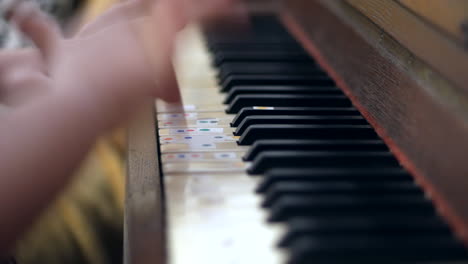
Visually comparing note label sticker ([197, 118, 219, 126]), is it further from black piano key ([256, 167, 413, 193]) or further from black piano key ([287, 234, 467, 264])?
black piano key ([287, 234, 467, 264])

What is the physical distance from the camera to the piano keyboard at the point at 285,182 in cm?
63

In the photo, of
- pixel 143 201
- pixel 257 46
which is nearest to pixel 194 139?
pixel 143 201

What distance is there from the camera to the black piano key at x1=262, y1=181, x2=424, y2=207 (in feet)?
2.34

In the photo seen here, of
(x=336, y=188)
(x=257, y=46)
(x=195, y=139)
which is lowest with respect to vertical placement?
(x=336, y=188)

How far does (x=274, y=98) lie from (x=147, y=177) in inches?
12.8

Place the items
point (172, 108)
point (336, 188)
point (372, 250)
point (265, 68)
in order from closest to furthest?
point (372, 250)
point (336, 188)
point (172, 108)
point (265, 68)

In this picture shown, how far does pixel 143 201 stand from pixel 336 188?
25 cm

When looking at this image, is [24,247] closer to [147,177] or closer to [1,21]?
[147,177]

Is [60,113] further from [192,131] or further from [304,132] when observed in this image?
[304,132]

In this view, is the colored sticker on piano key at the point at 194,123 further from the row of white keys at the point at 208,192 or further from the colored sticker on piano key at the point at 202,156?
the colored sticker on piano key at the point at 202,156

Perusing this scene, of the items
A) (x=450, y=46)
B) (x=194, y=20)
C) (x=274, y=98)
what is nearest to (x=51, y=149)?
(x=274, y=98)

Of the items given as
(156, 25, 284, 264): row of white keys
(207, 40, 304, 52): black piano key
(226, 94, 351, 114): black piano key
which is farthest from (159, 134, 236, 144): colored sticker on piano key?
(207, 40, 304, 52): black piano key

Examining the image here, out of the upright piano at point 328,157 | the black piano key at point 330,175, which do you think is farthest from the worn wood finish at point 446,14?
the black piano key at point 330,175

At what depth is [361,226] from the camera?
64 centimetres
